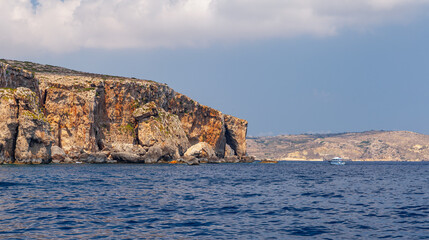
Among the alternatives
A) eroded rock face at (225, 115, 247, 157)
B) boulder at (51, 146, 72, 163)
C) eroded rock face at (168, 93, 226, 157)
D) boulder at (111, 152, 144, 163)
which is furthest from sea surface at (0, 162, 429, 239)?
A: eroded rock face at (225, 115, 247, 157)

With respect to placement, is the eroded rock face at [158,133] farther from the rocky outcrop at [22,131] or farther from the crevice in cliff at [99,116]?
the rocky outcrop at [22,131]

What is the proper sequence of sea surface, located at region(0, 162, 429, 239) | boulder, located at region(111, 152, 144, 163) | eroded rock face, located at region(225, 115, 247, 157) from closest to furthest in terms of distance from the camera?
sea surface, located at region(0, 162, 429, 239), boulder, located at region(111, 152, 144, 163), eroded rock face, located at region(225, 115, 247, 157)

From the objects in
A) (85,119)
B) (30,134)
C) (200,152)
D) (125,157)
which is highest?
(85,119)

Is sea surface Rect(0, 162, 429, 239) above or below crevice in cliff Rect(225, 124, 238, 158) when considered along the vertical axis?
below

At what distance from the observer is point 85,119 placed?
11756 centimetres

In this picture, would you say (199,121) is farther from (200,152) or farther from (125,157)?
(125,157)

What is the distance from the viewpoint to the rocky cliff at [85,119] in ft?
290

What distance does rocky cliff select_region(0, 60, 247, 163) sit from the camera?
88250 millimetres

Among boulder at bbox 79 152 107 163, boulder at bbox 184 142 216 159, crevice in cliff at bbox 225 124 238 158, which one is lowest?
boulder at bbox 79 152 107 163

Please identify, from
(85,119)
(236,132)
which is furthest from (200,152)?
(236,132)

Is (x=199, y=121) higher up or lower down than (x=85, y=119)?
higher up

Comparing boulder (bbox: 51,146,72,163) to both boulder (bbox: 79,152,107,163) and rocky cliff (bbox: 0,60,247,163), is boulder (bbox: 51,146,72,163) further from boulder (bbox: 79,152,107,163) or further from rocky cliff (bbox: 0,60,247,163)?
boulder (bbox: 79,152,107,163)

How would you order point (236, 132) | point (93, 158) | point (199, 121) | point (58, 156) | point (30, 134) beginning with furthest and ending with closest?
point (236, 132), point (199, 121), point (93, 158), point (58, 156), point (30, 134)

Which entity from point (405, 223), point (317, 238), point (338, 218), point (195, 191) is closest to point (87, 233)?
point (317, 238)
